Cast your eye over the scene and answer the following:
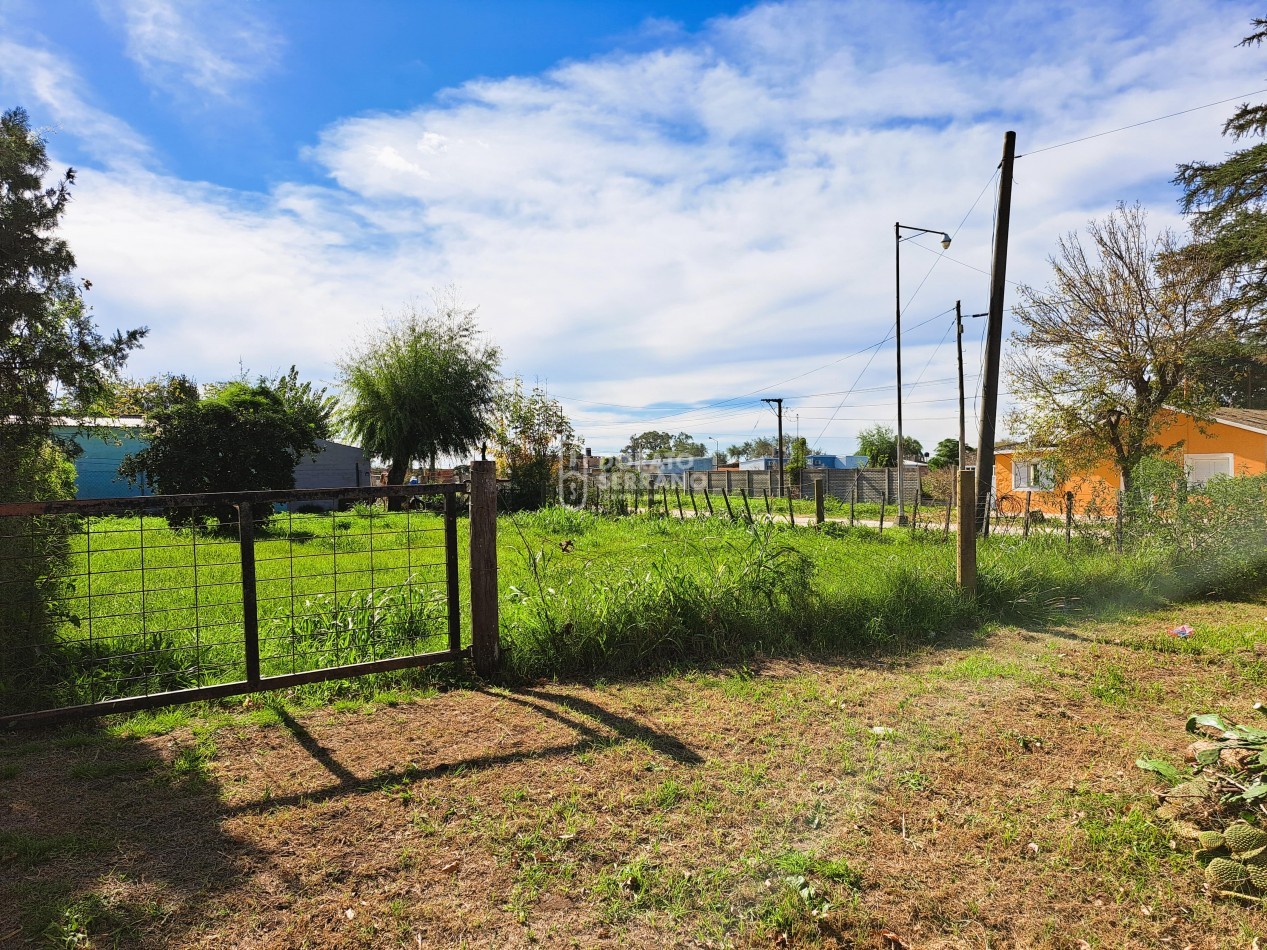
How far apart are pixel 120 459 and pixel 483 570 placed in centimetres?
2041

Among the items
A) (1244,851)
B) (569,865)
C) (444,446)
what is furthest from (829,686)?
(444,446)

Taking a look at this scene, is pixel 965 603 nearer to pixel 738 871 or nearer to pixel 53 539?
pixel 738 871

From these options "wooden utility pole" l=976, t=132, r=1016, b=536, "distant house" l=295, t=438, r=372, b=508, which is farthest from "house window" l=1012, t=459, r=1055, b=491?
"distant house" l=295, t=438, r=372, b=508

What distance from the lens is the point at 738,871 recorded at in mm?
2592

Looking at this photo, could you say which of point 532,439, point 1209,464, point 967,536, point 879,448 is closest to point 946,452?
point 879,448

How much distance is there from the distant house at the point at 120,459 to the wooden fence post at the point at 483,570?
109 inches

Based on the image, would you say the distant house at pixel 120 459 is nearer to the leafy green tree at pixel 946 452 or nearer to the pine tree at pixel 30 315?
the pine tree at pixel 30 315

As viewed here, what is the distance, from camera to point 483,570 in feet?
15.5

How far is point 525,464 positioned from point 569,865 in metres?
20.6

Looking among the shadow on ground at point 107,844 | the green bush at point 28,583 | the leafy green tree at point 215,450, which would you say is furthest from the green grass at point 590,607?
the leafy green tree at point 215,450

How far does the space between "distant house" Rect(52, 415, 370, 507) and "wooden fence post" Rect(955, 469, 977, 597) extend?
20.5ft

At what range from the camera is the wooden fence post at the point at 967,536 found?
271 inches

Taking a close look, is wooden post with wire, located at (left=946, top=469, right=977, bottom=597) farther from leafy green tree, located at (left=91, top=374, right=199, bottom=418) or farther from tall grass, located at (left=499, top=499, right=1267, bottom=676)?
leafy green tree, located at (left=91, top=374, right=199, bottom=418)

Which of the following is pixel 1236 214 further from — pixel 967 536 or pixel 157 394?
pixel 157 394
